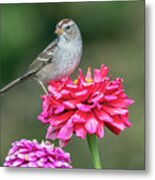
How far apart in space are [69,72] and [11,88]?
0.25m

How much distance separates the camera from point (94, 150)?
2.28 metres

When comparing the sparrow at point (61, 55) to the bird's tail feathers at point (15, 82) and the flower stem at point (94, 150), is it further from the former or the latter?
the flower stem at point (94, 150)

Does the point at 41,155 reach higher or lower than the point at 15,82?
lower

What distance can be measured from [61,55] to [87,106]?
0.25 meters

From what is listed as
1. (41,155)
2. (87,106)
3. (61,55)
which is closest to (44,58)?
(61,55)

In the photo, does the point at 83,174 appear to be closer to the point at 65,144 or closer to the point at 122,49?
the point at 65,144

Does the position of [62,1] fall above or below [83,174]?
above

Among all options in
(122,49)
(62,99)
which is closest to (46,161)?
(62,99)

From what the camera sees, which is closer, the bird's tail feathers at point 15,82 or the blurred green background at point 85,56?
the blurred green background at point 85,56

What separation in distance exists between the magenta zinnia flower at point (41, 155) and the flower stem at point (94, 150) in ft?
0.34

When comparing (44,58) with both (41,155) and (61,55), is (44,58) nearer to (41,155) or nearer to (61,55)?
(61,55)

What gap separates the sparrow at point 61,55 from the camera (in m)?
2.33

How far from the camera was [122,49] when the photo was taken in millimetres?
2303

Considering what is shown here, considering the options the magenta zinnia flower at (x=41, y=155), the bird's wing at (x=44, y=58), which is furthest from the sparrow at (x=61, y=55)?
the magenta zinnia flower at (x=41, y=155)
